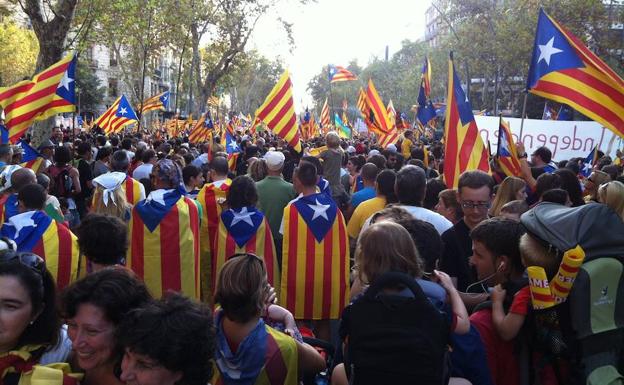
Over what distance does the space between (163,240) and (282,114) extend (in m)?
5.01

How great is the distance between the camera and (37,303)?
264 centimetres

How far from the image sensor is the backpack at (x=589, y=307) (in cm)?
292

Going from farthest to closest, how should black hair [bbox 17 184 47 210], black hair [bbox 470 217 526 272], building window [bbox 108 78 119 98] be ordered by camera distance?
1. building window [bbox 108 78 119 98]
2. black hair [bbox 17 184 47 210]
3. black hair [bbox 470 217 526 272]

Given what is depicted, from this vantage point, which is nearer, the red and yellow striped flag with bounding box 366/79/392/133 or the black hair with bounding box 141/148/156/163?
the black hair with bounding box 141/148/156/163

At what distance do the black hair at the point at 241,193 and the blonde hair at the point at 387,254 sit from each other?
9.17 feet

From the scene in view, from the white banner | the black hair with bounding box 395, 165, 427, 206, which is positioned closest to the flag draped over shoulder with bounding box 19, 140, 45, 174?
the black hair with bounding box 395, 165, 427, 206

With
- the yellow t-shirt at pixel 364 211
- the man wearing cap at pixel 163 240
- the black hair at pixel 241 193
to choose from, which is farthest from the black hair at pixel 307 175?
the man wearing cap at pixel 163 240

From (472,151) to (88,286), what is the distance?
483 centimetres

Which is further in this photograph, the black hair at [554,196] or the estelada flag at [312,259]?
the estelada flag at [312,259]

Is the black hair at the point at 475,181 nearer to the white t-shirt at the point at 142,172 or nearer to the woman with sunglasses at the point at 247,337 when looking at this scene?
the woman with sunglasses at the point at 247,337

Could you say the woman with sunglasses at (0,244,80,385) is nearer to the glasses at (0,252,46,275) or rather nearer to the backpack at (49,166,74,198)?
the glasses at (0,252,46,275)

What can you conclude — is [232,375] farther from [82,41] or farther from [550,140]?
[82,41]

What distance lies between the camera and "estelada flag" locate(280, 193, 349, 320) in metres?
5.80

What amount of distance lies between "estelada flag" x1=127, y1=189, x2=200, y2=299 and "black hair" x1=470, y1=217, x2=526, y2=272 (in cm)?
287
